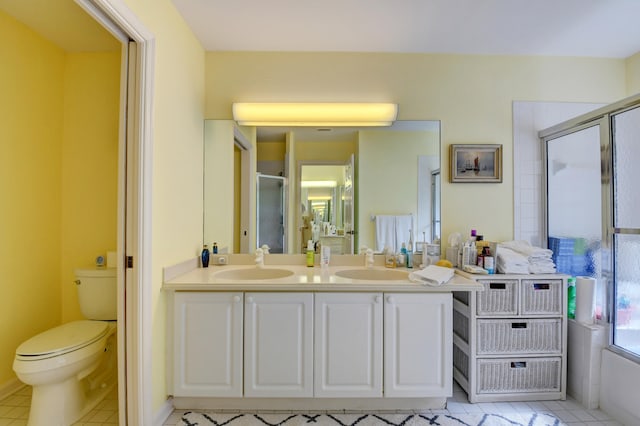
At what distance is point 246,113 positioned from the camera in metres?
2.12

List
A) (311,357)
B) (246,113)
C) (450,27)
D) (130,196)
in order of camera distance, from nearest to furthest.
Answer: (130,196) → (311,357) → (450,27) → (246,113)

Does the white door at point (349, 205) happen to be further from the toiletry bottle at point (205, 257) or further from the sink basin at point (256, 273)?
the toiletry bottle at point (205, 257)

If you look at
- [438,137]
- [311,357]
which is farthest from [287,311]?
[438,137]

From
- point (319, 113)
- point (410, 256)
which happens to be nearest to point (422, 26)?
point (319, 113)

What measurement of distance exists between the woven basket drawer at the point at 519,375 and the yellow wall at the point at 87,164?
267 centimetres

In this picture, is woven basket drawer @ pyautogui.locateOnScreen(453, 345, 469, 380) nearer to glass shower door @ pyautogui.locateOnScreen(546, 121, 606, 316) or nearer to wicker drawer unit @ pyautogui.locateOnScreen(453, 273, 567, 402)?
wicker drawer unit @ pyautogui.locateOnScreen(453, 273, 567, 402)

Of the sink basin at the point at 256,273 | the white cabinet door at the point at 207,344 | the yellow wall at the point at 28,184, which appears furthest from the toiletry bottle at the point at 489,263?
the yellow wall at the point at 28,184

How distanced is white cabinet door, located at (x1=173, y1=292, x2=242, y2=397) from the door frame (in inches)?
8.0

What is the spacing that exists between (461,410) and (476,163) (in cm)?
165

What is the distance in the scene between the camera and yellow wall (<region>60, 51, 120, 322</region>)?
2.12 m

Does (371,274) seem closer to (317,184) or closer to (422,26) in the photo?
(317,184)

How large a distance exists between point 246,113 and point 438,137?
145 cm

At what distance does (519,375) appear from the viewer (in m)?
1.77

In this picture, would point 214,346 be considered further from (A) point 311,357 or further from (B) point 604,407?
(B) point 604,407
